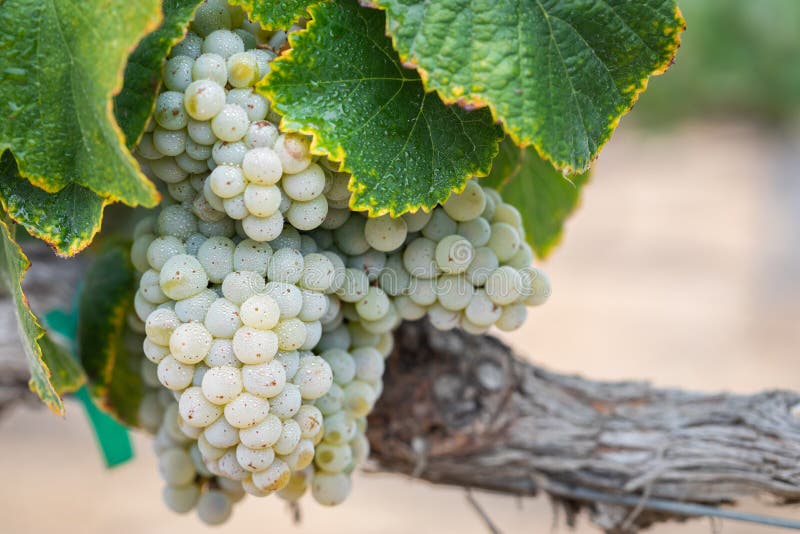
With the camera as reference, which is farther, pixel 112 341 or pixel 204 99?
pixel 112 341

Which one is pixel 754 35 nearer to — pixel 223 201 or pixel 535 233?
pixel 535 233

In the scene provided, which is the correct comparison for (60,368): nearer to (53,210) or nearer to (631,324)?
(53,210)

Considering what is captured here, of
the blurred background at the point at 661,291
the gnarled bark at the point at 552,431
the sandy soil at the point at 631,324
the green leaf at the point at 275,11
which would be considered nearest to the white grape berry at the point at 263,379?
the green leaf at the point at 275,11

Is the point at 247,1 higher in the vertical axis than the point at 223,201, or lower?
higher

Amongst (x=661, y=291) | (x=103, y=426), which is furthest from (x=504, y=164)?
(x=661, y=291)

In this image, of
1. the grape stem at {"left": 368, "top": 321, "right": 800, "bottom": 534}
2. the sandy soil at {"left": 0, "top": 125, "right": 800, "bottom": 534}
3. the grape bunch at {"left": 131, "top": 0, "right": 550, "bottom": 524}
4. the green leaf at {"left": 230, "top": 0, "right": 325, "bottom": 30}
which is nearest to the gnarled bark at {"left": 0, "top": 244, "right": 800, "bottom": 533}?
the grape stem at {"left": 368, "top": 321, "right": 800, "bottom": 534}

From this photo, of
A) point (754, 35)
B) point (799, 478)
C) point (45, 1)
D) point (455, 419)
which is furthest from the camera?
point (754, 35)

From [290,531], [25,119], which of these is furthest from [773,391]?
[290,531]
